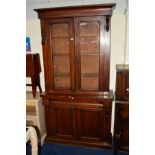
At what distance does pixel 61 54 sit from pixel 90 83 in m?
0.66

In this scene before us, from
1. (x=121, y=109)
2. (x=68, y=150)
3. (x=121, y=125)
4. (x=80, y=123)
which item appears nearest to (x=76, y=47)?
(x=121, y=109)

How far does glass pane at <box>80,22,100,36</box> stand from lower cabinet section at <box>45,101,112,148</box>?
1.08m

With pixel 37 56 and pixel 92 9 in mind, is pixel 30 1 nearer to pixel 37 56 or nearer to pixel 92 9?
pixel 37 56

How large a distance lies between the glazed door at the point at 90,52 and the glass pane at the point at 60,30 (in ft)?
0.65

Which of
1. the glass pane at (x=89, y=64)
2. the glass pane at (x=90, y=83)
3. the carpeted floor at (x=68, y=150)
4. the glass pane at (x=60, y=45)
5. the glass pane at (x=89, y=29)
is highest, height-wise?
the glass pane at (x=89, y=29)

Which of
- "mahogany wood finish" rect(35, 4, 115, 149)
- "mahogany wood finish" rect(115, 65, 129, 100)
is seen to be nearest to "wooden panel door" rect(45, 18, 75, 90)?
"mahogany wood finish" rect(35, 4, 115, 149)

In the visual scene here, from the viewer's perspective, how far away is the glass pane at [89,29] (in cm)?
233

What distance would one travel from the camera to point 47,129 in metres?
2.75

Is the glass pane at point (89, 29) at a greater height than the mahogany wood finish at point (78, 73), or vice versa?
the glass pane at point (89, 29)

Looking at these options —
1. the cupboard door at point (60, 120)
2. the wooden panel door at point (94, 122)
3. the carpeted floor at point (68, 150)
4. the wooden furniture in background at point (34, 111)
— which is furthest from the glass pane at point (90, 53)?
the carpeted floor at point (68, 150)

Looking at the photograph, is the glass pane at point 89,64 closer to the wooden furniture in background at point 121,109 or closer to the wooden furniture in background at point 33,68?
the wooden furniture in background at point 121,109

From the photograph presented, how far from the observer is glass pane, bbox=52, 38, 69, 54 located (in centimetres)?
248

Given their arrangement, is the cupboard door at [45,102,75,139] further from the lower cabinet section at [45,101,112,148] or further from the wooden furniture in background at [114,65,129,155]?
the wooden furniture in background at [114,65,129,155]
